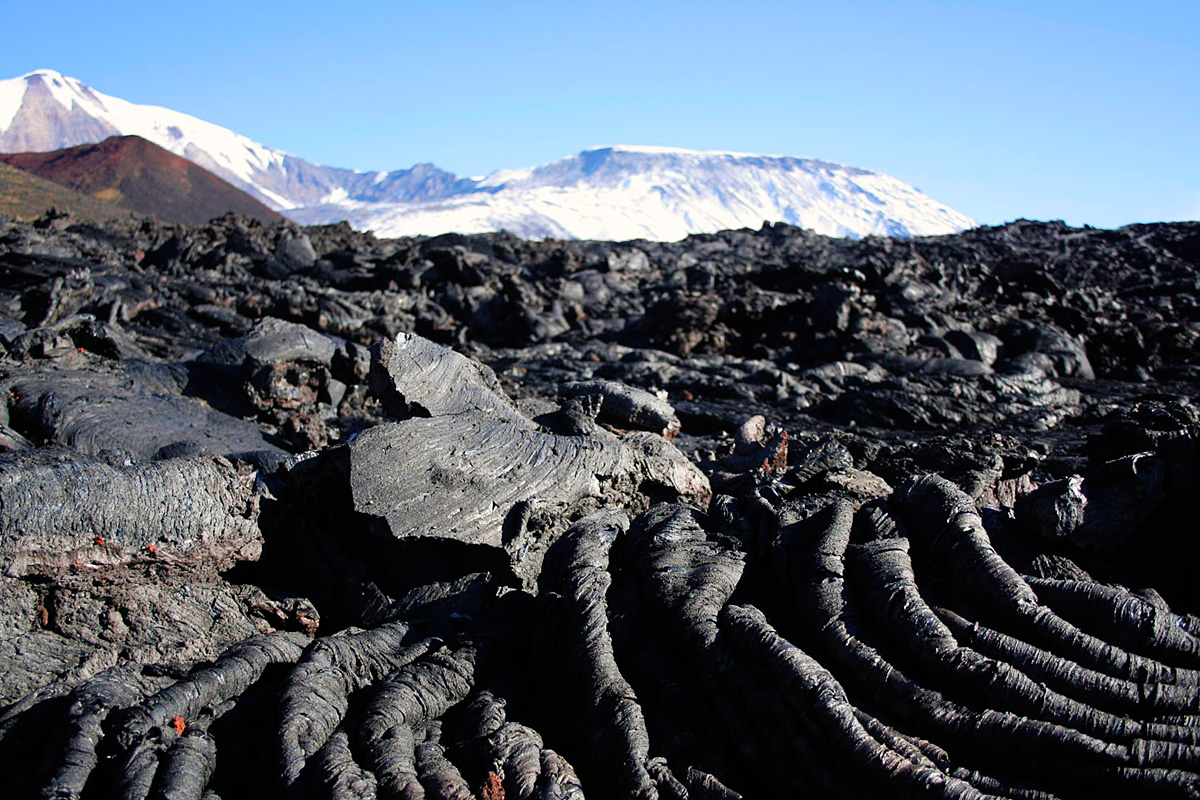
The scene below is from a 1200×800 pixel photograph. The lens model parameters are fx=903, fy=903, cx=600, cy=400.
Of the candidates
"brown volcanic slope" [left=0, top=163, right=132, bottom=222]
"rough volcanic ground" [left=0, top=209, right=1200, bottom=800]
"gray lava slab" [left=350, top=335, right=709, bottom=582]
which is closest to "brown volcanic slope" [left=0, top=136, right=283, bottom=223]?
"brown volcanic slope" [left=0, top=163, right=132, bottom=222]

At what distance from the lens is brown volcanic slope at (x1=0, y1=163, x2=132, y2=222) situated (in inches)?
1421

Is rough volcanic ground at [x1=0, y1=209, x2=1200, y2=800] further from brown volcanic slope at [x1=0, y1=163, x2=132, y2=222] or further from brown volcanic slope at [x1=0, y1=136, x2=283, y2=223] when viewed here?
brown volcanic slope at [x1=0, y1=136, x2=283, y2=223]

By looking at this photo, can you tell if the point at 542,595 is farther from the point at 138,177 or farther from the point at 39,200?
the point at 138,177

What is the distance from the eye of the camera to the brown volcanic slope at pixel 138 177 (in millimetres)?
51697

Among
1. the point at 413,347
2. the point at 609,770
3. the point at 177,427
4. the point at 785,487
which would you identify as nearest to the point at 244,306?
the point at 177,427

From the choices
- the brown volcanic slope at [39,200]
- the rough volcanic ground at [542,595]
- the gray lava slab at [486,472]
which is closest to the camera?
the rough volcanic ground at [542,595]

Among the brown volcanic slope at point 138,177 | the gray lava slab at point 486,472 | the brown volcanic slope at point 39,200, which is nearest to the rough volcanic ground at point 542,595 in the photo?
the gray lava slab at point 486,472

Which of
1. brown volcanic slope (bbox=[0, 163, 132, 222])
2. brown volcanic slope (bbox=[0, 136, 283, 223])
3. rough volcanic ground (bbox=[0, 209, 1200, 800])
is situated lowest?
rough volcanic ground (bbox=[0, 209, 1200, 800])

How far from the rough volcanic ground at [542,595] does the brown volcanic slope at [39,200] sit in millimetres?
30425

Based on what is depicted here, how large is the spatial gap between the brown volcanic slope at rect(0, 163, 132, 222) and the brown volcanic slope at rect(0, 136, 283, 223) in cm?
922

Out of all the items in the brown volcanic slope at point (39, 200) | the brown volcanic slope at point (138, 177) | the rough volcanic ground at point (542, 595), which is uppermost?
Answer: the brown volcanic slope at point (138, 177)

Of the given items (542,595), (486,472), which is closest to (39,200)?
(486,472)

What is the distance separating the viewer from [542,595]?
193 inches

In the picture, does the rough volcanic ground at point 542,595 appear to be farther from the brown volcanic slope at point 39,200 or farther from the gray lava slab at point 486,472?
the brown volcanic slope at point 39,200
